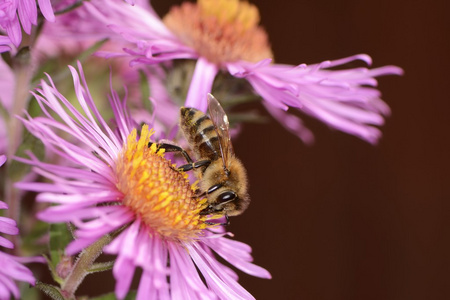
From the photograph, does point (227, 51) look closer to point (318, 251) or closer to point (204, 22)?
point (204, 22)

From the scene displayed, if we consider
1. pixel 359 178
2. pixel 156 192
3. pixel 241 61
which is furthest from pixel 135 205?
pixel 359 178

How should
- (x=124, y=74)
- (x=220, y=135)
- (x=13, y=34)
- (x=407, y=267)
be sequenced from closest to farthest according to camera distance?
(x=13, y=34), (x=220, y=135), (x=124, y=74), (x=407, y=267)

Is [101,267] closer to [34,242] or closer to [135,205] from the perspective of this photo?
[135,205]

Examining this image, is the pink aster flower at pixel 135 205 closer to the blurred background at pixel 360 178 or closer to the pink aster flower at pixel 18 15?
the pink aster flower at pixel 18 15

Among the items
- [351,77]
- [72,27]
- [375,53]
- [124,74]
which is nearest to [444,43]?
[375,53]

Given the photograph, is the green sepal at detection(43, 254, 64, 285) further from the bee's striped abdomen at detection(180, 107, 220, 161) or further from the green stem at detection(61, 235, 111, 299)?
the bee's striped abdomen at detection(180, 107, 220, 161)

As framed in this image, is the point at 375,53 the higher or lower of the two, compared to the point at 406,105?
higher

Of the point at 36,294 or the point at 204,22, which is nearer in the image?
the point at 36,294

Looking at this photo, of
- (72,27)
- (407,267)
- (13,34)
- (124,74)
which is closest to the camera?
(13,34)

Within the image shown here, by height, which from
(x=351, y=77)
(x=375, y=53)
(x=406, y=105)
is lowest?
(x=351, y=77)
